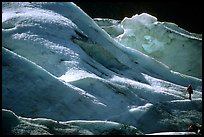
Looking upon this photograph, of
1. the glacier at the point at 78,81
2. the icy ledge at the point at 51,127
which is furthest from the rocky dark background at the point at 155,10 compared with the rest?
the icy ledge at the point at 51,127

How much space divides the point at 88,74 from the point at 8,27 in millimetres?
3482

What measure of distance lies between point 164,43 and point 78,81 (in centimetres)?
1179

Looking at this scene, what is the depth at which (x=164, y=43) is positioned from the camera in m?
23.0

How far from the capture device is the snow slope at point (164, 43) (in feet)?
74.7

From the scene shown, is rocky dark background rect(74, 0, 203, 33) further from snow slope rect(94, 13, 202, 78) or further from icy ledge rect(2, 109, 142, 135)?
icy ledge rect(2, 109, 142, 135)

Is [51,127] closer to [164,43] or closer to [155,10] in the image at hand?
[164,43]

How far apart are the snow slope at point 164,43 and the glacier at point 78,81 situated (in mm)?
4950

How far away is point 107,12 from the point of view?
168ft

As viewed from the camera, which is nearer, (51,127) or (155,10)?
(51,127)

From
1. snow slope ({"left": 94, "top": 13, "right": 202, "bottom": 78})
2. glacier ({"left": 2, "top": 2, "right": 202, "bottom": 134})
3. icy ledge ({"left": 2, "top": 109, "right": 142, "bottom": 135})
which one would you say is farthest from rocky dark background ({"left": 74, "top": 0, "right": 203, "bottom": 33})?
icy ledge ({"left": 2, "top": 109, "right": 142, "bottom": 135})

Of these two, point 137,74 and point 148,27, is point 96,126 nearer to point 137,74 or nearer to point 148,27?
point 137,74

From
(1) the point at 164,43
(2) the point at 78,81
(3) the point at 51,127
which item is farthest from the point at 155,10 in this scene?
(3) the point at 51,127

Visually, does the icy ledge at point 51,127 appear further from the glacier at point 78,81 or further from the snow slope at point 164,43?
the snow slope at point 164,43

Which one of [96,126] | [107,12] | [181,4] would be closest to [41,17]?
[96,126]
